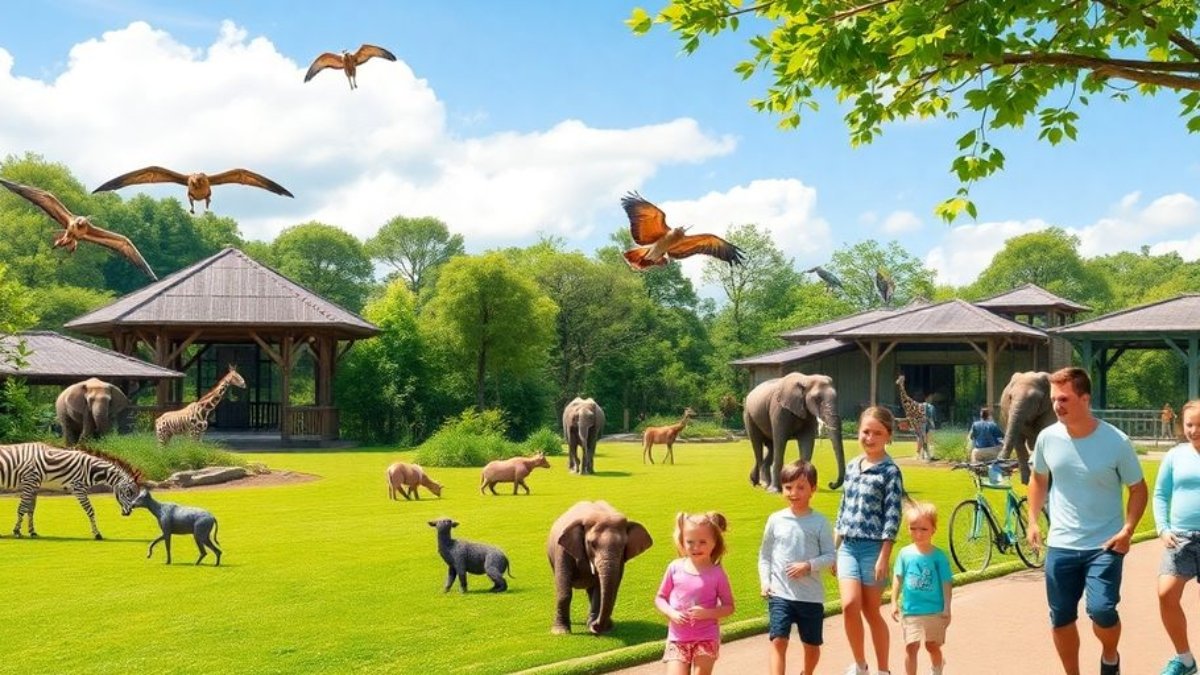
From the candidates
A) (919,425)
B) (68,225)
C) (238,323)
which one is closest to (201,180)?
(68,225)

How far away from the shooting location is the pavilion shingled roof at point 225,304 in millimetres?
32844

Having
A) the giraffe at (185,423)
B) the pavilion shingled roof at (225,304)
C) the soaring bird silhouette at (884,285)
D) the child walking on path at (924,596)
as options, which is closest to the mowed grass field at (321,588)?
the child walking on path at (924,596)

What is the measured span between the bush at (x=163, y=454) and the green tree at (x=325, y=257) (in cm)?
4992

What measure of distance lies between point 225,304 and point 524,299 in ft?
39.9

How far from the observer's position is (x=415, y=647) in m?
7.55

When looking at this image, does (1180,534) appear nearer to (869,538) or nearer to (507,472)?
(869,538)

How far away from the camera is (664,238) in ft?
48.3

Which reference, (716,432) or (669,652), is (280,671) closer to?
(669,652)

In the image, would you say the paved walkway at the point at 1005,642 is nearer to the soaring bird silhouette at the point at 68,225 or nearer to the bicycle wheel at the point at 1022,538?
the bicycle wheel at the point at 1022,538

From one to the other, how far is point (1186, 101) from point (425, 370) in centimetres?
3192

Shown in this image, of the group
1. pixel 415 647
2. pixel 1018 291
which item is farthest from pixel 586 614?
pixel 1018 291

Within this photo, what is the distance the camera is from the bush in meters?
20.8

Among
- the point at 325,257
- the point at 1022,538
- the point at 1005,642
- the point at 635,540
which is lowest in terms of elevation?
the point at 1005,642

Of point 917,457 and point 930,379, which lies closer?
point 917,457
